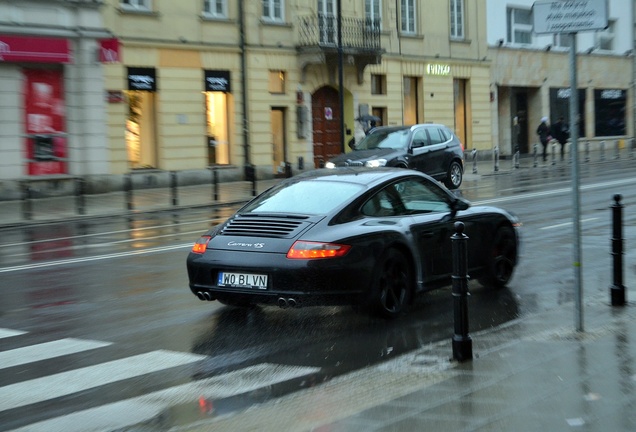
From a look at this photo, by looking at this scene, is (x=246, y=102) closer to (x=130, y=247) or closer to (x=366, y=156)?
(x=366, y=156)

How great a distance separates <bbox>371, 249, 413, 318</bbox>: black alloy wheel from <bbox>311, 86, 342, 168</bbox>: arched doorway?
2826 centimetres

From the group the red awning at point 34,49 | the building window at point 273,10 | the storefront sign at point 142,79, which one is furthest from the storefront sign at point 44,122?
the building window at point 273,10

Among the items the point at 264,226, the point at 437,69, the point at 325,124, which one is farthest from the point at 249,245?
the point at 437,69

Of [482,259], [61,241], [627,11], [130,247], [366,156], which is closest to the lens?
[482,259]

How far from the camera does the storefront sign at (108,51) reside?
Result: 28.9 m

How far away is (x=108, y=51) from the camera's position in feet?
95.0

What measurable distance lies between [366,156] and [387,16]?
1688cm

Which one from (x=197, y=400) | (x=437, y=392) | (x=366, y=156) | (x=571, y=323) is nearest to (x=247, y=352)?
(x=197, y=400)

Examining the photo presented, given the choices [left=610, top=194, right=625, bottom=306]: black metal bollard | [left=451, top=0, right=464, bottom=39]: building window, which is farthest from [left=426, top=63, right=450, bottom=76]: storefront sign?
[left=610, top=194, right=625, bottom=306]: black metal bollard

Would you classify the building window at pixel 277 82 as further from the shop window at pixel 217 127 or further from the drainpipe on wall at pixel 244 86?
the shop window at pixel 217 127

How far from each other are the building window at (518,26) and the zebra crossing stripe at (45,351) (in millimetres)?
44483

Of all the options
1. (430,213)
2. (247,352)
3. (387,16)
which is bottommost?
(247,352)

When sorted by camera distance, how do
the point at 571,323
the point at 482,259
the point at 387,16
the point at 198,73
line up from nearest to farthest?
1. the point at 571,323
2. the point at 482,259
3. the point at 198,73
4. the point at 387,16

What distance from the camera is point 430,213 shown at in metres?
9.91
